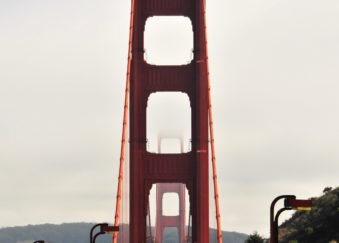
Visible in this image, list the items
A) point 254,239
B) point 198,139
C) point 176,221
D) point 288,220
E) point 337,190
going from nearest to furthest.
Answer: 1. point 198,139
2. point 254,239
3. point 337,190
4. point 288,220
5. point 176,221

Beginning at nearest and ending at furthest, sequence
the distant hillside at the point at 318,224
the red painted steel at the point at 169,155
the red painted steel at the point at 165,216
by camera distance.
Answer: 1. the red painted steel at the point at 169,155
2. the distant hillside at the point at 318,224
3. the red painted steel at the point at 165,216

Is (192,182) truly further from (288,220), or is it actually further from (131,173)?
(288,220)

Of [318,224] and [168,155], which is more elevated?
[318,224]

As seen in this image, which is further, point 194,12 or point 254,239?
point 254,239

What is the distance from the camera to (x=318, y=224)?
74.5 metres

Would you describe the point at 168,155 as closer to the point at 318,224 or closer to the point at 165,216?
the point at 318,224

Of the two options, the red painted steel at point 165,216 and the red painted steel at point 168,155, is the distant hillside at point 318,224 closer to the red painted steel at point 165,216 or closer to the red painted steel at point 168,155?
the red painted steel at point 165,216

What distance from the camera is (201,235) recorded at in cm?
4284

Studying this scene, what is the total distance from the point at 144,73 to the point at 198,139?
3986mm

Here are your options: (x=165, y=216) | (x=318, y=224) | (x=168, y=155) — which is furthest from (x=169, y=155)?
(x=165, y=216)

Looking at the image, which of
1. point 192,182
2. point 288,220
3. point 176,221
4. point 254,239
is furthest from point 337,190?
point 192,182

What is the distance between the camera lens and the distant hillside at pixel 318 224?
70.3 m

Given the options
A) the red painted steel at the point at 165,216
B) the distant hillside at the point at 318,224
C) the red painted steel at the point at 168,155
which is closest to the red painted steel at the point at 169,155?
the red painted steel at the point at 168,155

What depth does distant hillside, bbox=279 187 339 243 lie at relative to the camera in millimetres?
70338
